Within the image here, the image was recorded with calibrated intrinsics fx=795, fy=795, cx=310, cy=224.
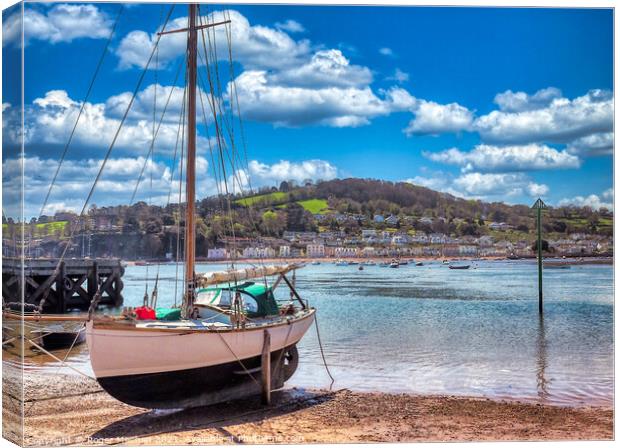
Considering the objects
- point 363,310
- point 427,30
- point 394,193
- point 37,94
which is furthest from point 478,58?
point 363,310

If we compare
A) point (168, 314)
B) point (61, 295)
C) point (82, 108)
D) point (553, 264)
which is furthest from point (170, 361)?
point (61, 295)

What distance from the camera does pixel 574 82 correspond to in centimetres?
1080

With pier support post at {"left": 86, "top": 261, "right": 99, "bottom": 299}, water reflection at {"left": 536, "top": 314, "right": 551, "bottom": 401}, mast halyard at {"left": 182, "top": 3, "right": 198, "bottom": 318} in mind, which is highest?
mast halyard at {"left": 182, "top": 3, "right": 198, "bottom": 318}

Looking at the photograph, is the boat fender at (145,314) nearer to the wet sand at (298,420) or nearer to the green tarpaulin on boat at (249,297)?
the green tarpaulin on boat at (249,297)

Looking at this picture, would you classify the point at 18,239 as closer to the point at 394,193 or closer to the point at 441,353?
the point at 394,193

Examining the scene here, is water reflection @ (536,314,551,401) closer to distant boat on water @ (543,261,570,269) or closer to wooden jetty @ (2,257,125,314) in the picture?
distant boat on water @ (543,261,570,269)

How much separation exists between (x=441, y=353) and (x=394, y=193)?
3.90 metres

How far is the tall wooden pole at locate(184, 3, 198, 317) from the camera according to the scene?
35.8 ft

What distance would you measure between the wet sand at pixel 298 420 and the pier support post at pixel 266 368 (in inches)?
6.7

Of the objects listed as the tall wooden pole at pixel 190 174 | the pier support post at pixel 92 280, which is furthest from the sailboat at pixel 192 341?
the pier support post at pixel 92 280

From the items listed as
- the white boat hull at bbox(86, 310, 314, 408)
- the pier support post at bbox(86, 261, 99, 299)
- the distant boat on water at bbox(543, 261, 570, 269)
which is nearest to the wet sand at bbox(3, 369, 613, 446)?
the white boat hull at bbox(86, 310, 314, 408)

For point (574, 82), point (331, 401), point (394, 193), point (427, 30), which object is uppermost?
point (427, 30)

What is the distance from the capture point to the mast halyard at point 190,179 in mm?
10914

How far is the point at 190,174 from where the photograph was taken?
11.0 metres
